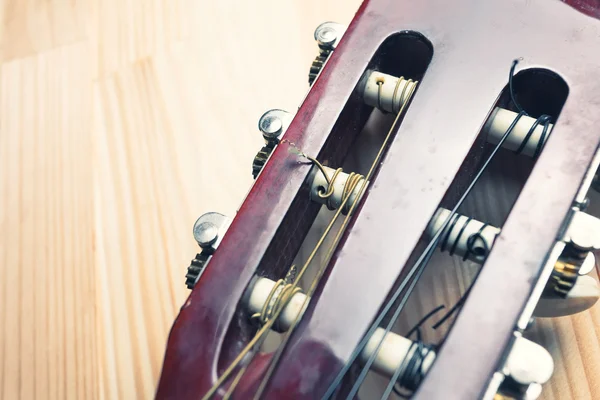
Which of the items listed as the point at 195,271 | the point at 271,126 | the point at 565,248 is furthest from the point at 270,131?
the point at 565,248

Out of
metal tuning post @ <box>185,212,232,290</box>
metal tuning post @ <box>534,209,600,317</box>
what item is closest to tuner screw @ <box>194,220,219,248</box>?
metal tuning post @ <box>185,212,232,290</box>

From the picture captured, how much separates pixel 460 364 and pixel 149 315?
0.29 meters

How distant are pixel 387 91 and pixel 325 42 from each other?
72 mm

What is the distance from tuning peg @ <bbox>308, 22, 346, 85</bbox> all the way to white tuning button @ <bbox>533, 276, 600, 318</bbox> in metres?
0.24

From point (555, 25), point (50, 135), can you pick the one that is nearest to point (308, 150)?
point (555, 25)

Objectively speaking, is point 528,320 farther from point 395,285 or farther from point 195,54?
point 195,54

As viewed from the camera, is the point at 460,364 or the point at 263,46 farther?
the point at 263,46

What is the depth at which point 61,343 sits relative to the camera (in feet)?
1.81

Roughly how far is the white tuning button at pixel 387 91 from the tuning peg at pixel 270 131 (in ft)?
0.21

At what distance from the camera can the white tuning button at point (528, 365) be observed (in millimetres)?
353

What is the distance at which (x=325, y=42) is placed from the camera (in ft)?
1.62

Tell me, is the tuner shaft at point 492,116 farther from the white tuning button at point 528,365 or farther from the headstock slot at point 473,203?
the white tuning button at point 528,365

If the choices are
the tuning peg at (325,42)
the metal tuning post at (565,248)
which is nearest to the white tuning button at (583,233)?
the metal tuning post at (565,248)

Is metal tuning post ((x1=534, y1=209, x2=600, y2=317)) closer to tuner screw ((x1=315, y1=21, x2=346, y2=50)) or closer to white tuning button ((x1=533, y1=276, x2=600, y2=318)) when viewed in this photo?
white tuning button ((x1=533, y1=276, x2=600, y2=318))
